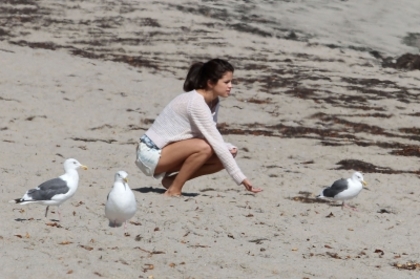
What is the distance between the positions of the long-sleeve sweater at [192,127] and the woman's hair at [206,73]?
12cm

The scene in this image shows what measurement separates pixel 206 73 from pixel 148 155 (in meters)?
1.00

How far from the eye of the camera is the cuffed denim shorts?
954 centimetres

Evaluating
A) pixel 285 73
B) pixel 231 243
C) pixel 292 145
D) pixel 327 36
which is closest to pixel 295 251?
pixel 231 243

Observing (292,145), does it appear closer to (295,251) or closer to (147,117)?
(147,117)

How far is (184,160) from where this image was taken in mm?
9586

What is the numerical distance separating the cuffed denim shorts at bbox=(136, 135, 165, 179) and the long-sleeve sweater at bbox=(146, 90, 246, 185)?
2.0 inches

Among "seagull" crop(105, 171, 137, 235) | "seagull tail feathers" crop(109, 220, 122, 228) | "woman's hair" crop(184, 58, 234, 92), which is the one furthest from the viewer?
"woman's hair" crop(184, 58, 234, 92)

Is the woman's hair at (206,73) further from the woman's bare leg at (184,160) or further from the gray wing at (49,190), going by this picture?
the gray wing at (49,190)

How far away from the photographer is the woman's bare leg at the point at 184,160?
941cm

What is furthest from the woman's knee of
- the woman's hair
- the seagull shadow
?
the seagull shadow

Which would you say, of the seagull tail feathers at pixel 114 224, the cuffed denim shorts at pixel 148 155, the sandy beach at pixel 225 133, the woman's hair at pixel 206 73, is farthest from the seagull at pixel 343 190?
the seagull tail feathers at pixel 114 224

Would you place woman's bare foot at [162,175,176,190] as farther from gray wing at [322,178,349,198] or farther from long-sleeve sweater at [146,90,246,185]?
gray wing at [322,178,349,198]

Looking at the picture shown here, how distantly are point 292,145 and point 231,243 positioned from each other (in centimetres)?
660

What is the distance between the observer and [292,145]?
564 inches
